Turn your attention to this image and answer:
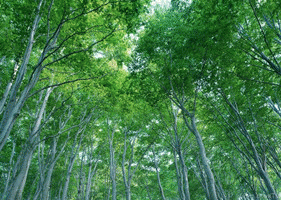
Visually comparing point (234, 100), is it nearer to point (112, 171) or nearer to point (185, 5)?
point (185, 5)

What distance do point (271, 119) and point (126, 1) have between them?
1254 centimetres

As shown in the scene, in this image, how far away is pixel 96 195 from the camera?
29.2 metres

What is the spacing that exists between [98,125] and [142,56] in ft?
35.4

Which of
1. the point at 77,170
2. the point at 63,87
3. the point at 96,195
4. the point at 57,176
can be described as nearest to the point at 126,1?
the point at 63,87

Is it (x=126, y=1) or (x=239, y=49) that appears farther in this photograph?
(x=239, y=49)

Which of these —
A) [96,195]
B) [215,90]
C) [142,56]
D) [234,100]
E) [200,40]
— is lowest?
[96,195]

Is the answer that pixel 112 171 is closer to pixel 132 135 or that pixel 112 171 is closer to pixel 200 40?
pixel 132 135

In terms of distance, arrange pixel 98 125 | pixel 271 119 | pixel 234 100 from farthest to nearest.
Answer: pixel 98 125, pixel 271 119, pixel 234 100

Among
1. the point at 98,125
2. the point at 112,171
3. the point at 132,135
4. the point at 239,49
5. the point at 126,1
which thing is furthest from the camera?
the point at 98,125

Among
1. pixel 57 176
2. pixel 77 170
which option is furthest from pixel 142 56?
pixel 77 170

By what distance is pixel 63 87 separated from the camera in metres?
9.30

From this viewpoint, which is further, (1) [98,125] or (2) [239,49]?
(1) [98,125]

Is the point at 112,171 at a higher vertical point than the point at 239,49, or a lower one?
lower

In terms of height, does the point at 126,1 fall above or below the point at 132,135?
below
